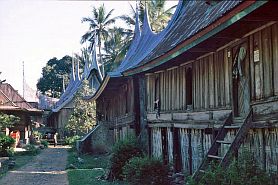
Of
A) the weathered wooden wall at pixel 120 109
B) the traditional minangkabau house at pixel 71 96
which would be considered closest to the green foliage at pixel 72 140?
the traditional minangkabau house at pixel 71 96

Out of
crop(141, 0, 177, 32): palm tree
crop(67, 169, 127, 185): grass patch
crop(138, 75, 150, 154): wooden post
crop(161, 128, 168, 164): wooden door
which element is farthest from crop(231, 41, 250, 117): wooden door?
crop(141, 0, 177, 32): palm tree

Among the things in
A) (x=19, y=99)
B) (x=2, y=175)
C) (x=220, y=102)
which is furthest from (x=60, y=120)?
(x=220, y=102)

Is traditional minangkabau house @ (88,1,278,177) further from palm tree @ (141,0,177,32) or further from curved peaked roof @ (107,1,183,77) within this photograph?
palm tree @ (141,0,177,32)

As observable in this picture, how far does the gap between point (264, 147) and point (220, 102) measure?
8.04 feet

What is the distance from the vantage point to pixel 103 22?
58.7 meters

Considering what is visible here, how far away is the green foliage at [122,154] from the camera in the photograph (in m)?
16.0

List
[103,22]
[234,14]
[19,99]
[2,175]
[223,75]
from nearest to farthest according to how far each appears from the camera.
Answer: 1. [234,14]
2. [223,75]
3. [2,175]
4. [19,99]
5. [103,22]

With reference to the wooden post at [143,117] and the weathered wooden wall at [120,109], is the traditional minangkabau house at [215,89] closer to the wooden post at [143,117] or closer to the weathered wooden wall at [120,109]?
the wooden post at [143,117]

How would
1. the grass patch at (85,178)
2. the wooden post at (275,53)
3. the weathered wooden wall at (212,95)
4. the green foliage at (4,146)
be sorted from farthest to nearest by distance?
the green foliage at (4,146), the grass patch at (85,178), the weathered wooden wall at (212,95), the wooden post at (275,53)

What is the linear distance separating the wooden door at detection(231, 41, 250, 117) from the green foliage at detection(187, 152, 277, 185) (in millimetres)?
1600

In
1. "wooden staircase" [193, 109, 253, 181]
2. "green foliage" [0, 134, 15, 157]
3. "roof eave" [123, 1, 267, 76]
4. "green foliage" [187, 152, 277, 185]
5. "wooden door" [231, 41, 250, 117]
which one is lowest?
"green foliage" [0, 134, 15, 157]

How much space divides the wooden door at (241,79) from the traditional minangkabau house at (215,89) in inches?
0.8

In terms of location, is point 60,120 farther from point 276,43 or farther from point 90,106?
point 276,43

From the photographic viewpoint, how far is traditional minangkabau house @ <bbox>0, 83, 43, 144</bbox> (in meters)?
35.7
